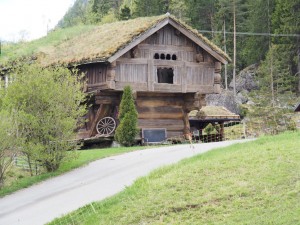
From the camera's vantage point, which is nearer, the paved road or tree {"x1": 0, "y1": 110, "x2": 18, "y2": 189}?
the paved road

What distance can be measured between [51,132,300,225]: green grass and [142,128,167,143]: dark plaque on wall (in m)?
14.1

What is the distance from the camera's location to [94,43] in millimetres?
29609

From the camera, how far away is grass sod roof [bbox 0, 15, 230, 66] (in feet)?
89.9

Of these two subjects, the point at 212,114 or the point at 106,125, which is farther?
the point at 212,114

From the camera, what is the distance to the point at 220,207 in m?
10.9

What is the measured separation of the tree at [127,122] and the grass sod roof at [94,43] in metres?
2.29

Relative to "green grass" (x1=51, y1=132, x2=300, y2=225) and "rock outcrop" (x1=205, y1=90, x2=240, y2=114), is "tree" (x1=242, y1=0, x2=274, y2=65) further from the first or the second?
"green grass" (x1=51, y1=132, x2=300, y2=225)

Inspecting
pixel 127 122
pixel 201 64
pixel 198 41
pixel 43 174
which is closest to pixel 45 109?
pixel 43 174

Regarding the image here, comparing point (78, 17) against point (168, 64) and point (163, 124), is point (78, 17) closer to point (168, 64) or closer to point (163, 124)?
point (163, 124)

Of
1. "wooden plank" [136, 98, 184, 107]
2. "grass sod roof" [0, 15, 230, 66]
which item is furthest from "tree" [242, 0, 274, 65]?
"wooden plank" [136, 98, 184, 107]

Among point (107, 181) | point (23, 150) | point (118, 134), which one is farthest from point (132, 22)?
point (107, 181)

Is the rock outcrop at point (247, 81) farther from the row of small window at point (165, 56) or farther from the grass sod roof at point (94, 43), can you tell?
the row of small window at point (165, 56)

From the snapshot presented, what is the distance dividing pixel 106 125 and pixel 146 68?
11.6 ft

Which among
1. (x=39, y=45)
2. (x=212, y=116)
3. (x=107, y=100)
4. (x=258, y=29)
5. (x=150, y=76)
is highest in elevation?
(x=258, y=29)
